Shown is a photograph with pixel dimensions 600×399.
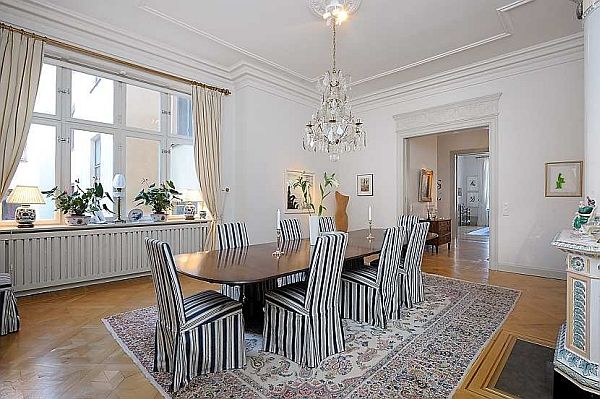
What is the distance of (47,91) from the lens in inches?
176

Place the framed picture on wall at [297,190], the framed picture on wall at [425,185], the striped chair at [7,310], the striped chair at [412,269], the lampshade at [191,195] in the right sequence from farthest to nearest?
the framed picture on wall at [425,185], the framed picture on wall at [297,190], the lampshade at [191,195], the striped chair at [412,269], the striped chair at [7,310]

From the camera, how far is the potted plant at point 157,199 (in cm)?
521

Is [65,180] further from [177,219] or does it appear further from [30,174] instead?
[177,219]

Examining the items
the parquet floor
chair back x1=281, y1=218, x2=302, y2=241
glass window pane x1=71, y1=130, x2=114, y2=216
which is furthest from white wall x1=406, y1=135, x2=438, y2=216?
glass window pane x1=71, y1=130, x2=114, y2=216

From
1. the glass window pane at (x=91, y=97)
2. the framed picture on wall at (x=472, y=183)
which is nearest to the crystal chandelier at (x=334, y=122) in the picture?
the glass window pane at (x=91, y=97)

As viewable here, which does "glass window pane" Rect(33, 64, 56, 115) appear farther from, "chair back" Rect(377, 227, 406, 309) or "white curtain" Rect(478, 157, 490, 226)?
"white curtain" Rect(478, 157, 490, 226)

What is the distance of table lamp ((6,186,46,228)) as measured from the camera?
392cm

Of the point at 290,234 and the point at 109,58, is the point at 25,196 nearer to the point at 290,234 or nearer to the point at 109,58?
the point at 109,58

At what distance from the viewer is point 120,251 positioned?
4766 millimetres

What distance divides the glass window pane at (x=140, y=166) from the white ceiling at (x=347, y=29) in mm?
1597

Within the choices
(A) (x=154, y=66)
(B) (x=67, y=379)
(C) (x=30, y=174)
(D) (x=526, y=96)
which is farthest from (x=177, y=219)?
(D) (x=526, y=96)

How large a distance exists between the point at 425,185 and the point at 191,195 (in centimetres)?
545

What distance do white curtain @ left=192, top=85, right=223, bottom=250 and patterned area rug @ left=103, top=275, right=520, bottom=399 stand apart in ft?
7.99

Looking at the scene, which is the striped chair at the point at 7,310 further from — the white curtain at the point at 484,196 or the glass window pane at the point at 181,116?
the white curtain at the point at 484,196
